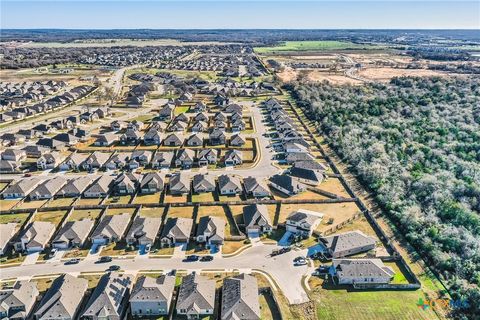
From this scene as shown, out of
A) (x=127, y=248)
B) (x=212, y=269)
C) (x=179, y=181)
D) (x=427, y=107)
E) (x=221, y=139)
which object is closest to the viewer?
(x=212, y=269)

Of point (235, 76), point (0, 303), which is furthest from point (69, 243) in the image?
point (235, 76)

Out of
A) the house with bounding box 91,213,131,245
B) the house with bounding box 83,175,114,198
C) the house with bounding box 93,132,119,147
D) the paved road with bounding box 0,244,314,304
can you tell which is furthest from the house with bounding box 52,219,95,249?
the house with bounding box 93,132,119,147

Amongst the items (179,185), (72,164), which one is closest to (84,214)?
(179,185)

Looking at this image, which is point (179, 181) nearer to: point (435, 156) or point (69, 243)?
point (69, 243)

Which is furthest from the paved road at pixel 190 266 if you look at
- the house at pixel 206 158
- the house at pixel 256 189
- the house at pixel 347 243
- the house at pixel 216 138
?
the house at pixel 216 138

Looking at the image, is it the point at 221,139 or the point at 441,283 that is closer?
the point at 441,283

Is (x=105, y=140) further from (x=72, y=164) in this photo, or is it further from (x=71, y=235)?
(x=71, y=235)

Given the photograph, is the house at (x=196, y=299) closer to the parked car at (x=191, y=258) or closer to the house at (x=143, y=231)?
the parked car at (x=191, y=258)
